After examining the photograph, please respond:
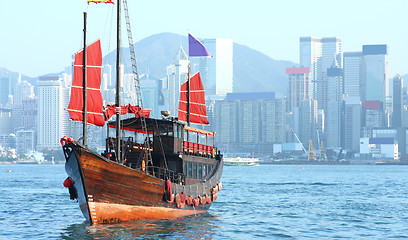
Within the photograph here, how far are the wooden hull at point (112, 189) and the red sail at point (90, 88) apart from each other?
319cm

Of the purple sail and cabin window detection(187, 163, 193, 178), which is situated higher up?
the purple sail

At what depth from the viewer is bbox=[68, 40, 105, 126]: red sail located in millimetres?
40500

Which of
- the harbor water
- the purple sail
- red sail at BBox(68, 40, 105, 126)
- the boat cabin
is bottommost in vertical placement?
the harbor water

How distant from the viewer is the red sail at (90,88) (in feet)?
133

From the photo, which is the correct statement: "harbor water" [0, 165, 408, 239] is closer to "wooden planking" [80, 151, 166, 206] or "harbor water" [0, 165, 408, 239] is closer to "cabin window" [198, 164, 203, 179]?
"wooden planking" [80, 151, 166, 206]

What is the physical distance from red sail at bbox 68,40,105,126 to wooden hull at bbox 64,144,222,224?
10.5 feet

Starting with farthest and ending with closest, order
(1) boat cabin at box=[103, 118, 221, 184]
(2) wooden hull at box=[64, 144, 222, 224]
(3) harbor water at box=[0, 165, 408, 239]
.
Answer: (1) boat cabin at box=[103, 118, 221, 184], (3) harbor water at box=[0, 165, 408, 239], (2) wooden hull at box=[64, 144, 222, 224]

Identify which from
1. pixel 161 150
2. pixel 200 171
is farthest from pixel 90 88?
pixel 200 171

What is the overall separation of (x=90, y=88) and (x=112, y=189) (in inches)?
244

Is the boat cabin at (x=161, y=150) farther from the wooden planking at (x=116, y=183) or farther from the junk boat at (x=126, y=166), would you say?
the wooden planking at (x=116, y=183)

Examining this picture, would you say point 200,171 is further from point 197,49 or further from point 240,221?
point 197,49

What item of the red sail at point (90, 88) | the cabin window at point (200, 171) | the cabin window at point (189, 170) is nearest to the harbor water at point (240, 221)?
Answer: the cabin window at point (200, 171)

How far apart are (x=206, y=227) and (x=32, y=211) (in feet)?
50.1

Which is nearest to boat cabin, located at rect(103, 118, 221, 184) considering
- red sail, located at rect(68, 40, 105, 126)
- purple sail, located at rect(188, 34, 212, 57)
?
red sail, located at rect(68, 40, 105, 126)
